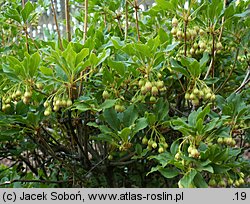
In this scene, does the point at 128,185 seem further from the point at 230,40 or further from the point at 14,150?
the point at 230,40

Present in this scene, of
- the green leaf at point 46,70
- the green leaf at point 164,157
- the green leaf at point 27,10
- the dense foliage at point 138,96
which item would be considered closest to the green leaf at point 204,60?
the dense foliage at point 138,96

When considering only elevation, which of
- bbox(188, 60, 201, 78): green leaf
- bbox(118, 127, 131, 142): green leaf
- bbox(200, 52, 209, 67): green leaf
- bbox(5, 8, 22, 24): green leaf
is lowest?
bbox(118, 127, 131, 142): green leaf

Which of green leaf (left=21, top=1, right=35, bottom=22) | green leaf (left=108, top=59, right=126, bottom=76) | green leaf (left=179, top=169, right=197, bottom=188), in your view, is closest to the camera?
green leaf (left=179, top=169, right=197, bottom=188)

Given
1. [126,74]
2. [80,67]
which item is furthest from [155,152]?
[80,67]

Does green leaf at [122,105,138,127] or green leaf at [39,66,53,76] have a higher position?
green leaf at [39,66,53,76]

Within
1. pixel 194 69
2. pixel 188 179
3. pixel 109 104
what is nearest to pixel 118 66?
pixel 109 104

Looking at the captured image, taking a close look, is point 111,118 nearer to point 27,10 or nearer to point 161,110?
point 161,110

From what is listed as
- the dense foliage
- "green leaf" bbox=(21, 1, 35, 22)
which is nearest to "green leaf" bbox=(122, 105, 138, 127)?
the dense foliage

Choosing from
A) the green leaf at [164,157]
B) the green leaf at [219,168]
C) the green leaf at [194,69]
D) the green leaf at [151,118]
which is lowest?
the green leaf at [219,168]

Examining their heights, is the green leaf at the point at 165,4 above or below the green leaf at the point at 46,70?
above

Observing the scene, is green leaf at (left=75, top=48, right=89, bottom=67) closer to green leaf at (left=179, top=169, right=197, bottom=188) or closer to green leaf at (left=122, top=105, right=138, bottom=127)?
green leaf at (left=122, top=105, right=138, bottom=127)

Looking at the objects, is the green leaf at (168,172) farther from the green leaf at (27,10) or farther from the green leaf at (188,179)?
the green leaf at (27,10)

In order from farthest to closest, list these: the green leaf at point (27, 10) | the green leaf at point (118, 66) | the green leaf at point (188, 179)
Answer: the green leaf at point (27, 10) → the green leaf at point (118, 66) → the green leaf at point (188, 179)

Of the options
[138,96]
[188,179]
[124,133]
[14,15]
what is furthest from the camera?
[14,15]
